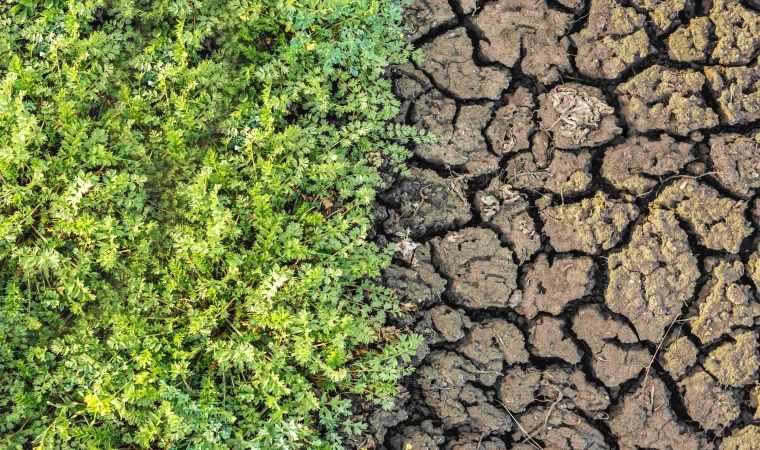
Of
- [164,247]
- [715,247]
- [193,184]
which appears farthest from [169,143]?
[715,247]

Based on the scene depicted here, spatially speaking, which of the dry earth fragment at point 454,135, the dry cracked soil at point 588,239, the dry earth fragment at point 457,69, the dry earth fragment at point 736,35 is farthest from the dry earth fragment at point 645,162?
the dry earth fragment at point 457,69

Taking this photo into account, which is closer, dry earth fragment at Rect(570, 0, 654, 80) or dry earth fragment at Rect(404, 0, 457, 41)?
dry earth fragment at Rect(570, 0, 654, 80)

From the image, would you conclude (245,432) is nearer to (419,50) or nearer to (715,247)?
(419,50)

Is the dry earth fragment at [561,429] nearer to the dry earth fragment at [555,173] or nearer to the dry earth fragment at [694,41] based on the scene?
the dry earth fragment at [555,173]

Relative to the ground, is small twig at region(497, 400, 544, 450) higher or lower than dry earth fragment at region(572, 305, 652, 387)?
lower

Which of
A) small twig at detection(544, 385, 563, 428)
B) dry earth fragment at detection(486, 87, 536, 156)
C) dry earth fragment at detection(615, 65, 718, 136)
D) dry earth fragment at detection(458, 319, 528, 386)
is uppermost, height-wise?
dry earth fragment at detection(615, 65, 718, 136)

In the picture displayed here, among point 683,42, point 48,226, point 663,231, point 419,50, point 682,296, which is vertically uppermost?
point 683,42

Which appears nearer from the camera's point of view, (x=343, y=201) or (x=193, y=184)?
(x=193, y=184)

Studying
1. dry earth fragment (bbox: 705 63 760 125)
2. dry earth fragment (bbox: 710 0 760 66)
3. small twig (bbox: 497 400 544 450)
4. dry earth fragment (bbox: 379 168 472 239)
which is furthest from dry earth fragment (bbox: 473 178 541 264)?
dry earth fragment (bbox: 710 0 760 66)

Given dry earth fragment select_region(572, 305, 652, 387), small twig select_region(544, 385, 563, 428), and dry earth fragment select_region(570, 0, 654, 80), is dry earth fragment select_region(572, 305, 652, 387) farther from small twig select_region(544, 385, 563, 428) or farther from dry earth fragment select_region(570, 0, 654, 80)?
dry earth fragment select_region(570, 0, 654, 80)
